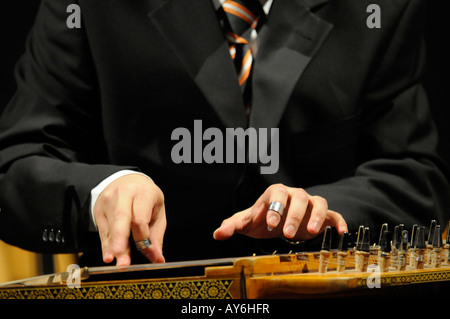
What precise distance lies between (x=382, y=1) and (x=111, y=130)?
59cm

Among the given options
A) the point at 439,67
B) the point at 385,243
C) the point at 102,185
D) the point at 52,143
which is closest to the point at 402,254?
the point at 385,243

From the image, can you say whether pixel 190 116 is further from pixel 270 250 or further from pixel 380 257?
pixel 380 257

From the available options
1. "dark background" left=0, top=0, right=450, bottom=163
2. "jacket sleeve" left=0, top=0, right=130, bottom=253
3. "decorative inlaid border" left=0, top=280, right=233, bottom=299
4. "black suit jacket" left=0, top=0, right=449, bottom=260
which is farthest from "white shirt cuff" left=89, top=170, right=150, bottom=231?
"dark background" left=0, top=0, right=450, bottom=163

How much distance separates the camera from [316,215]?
80 centimetres

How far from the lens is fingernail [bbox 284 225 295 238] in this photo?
2.41ft

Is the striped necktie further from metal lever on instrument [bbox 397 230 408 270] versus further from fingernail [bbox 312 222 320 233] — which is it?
metal lever on instrument [bbox 397 230 408 270]

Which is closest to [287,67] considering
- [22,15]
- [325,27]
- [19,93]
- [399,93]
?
[325,27]

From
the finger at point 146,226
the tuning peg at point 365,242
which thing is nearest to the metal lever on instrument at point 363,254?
the tuning peg at point 365,242

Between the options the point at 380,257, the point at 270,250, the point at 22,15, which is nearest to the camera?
the point at 380,257

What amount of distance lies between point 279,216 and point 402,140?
552 millimetres

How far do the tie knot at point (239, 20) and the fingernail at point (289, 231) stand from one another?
0.47 meters

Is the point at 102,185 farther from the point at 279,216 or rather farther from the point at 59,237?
the point at 279,216

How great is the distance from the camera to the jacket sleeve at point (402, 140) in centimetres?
114

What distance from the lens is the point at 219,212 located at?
43.3 inches
